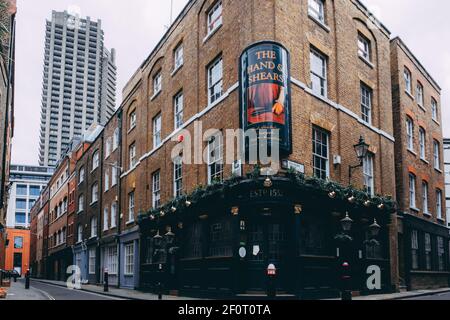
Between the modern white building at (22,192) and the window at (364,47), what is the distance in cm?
8975

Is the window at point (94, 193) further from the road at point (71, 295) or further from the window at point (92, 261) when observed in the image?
the road at point (71, 295)

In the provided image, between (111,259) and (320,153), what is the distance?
725 inches

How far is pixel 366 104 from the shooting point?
2205 centimetres

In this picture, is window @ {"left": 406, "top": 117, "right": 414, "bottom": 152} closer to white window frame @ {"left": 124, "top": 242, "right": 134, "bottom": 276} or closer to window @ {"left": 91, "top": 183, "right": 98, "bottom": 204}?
white window frame @ {"left": 124, "top": 242, "right": 134, "bottom": 276}

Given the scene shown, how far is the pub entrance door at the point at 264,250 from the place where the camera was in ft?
51.5

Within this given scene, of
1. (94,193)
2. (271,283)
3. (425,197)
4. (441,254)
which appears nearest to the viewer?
(271,283)

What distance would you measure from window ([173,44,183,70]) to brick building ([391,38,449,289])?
10492 millimetres

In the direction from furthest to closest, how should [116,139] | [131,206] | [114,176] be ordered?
1. [116,139]
2. [114,176]
3. [131,206]

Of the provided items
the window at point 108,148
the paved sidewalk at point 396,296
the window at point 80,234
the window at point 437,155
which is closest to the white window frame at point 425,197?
the window at point 437,155

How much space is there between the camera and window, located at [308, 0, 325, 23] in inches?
765

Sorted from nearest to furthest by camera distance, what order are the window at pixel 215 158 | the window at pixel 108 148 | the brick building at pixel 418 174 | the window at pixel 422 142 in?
the window at pixel 215 158, the brick building at pixel 418 174, the window at pixel 422 142, the window at pixel 108 148

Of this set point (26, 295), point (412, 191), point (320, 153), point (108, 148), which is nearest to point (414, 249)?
point (412, 191)

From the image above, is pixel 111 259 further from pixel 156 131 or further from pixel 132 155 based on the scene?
pixel 156 131

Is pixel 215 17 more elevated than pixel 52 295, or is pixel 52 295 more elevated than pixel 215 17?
pixel 215 17
